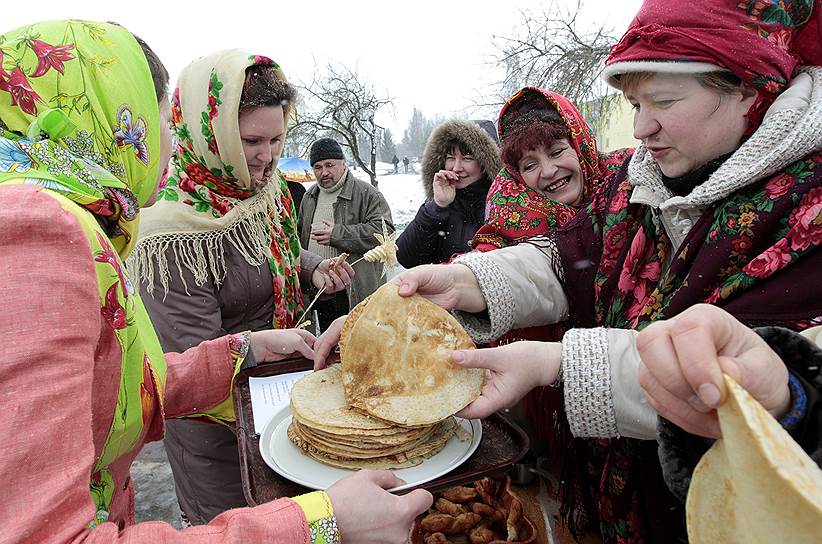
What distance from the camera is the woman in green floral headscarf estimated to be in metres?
0.85

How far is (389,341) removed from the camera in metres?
1.69

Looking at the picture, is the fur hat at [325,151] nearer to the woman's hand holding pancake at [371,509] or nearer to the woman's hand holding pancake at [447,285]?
the woman's hand holding pancake at [447,285]

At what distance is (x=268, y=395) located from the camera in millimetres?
2004

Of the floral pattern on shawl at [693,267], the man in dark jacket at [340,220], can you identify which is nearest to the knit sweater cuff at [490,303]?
the floral pattern on shawl at [693,267]

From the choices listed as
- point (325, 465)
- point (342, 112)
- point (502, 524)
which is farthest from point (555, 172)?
point (342, 112)

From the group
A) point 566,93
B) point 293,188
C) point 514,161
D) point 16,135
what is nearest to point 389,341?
point 16,135

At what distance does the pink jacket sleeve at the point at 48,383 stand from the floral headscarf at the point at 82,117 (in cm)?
23

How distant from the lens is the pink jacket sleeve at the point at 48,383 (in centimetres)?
82

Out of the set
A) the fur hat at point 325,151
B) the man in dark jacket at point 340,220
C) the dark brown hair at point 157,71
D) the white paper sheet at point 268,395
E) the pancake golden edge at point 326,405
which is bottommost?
the man in dark jacket at point 340,220

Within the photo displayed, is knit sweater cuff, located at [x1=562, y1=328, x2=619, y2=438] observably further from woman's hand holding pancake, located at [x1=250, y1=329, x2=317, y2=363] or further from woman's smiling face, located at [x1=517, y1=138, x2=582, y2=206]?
woman's smiling face, located at [x1=517, y1=138, x2=582, y2=206]

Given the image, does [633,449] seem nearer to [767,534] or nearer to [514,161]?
[767,534]

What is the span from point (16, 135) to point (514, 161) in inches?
104

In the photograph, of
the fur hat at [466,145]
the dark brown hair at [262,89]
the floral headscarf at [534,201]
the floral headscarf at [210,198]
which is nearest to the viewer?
the floral headscarf at [210,198]

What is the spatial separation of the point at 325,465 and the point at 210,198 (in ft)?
6.12
